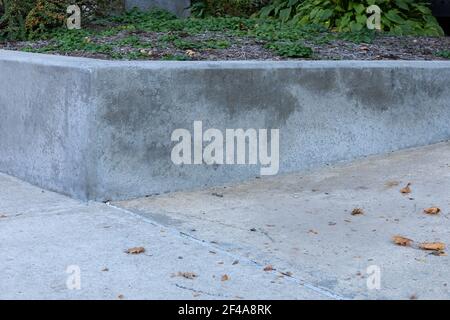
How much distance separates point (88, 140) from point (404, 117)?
2.90 m

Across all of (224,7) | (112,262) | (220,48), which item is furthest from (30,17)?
(112,262)

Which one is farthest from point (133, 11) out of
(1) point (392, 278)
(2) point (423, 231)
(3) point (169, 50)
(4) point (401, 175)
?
(1) point (392, 278)

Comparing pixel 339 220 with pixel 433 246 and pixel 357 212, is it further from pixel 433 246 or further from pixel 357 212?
pixel 433 246

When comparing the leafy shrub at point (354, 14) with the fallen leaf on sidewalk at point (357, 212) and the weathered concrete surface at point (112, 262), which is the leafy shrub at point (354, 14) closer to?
the fallen leaf on sidewalk at point (357, 212)

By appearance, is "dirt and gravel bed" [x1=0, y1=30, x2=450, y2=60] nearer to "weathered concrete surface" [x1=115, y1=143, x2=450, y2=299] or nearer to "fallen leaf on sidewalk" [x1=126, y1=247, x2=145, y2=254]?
"weathered concrete surface" [x1=115, y1=143, x2=450, y2=299]

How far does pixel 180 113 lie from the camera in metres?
6.28

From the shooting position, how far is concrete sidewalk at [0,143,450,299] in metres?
4.37

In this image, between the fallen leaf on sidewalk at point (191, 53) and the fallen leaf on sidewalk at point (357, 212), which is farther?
the fallen leaf on sidewalk at point (191, 53)

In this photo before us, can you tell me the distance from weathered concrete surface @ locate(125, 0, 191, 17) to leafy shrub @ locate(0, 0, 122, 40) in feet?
6.33

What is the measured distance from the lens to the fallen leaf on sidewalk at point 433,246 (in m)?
4.99

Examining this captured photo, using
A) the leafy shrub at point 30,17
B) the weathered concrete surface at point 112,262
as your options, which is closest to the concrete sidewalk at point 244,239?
the weathered concrete surface at point 112,262

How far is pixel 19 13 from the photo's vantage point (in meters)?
8.87

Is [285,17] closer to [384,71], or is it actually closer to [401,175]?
[384,71]

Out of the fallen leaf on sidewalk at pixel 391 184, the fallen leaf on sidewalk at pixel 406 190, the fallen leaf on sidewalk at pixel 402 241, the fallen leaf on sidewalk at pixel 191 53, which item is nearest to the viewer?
the fallen leaf on sidewalk at pixel 402 241
